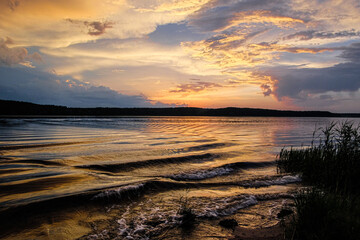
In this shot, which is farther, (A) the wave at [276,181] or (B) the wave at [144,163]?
(B) the wave at [144,163]

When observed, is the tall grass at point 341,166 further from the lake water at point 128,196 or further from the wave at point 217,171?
the wave at point 217,171

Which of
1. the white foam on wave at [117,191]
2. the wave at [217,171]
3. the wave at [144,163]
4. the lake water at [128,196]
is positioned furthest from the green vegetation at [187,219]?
the wave at [144,163]

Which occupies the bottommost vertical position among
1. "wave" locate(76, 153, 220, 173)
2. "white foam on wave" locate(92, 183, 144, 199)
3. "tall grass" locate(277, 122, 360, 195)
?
"wave" locate(76, 153, 220, 173)

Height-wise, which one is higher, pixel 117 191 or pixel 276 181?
pixel 117 191

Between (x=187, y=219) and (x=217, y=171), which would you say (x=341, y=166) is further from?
(x=187, y=219)

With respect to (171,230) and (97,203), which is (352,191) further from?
(97,203)

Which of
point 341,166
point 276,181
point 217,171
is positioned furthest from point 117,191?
point 341,166

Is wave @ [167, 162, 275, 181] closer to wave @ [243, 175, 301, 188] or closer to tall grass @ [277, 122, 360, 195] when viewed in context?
wave @ [243, 175, 301, 188]

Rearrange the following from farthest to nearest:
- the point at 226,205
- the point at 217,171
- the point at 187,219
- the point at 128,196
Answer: the point at 217,171
the point at 128,196
the point at 226,205
the point at 187,219

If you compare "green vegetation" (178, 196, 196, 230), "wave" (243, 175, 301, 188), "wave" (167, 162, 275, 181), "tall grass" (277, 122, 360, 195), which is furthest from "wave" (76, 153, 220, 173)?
"tall grass" (277, 122, 360, 195)

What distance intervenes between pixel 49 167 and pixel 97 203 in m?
6.39

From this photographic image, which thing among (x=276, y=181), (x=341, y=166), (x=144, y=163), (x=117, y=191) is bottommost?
(x=276, y=181)

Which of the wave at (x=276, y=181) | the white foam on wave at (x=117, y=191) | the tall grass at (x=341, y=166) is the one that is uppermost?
the tall grass at (x=341, y=166)

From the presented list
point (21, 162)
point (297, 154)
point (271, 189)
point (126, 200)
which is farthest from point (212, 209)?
point (21, 162)
